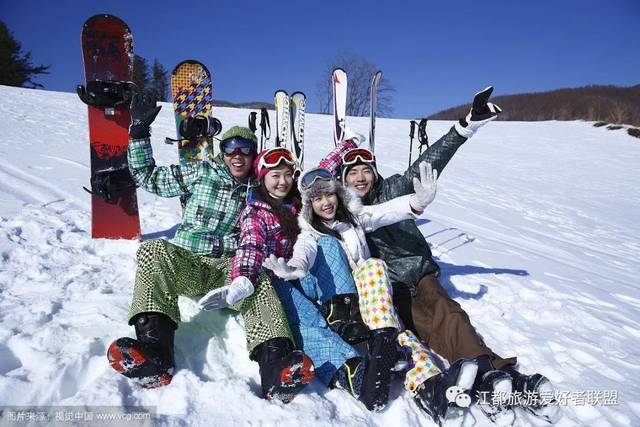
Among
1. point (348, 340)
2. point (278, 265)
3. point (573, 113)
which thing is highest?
point (573, 113)

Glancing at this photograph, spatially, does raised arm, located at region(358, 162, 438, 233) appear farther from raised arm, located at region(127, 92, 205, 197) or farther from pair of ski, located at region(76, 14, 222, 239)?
pair of ski, located at region(76, 14, 222, 239)

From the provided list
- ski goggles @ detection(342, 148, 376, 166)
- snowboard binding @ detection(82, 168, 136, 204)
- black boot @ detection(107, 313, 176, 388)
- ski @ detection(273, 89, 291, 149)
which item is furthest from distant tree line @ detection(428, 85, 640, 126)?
black boot @ detection(107, 313, 176, 388)

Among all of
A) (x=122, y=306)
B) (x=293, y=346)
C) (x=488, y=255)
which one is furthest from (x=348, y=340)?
(x=488, y=255)

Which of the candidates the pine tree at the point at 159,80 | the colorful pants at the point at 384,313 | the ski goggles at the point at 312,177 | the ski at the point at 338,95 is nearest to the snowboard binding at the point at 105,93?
the ski goggles at the point at 312,177

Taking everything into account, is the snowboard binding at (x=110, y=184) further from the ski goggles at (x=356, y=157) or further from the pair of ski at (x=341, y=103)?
the pair of ski at (x=341, y=103)

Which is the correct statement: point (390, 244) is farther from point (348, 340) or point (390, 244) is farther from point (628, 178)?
point (628, 178)

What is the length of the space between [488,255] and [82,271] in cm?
A: 427

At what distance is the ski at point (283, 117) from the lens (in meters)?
6.40

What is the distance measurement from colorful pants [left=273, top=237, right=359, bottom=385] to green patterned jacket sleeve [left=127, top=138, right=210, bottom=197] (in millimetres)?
1046

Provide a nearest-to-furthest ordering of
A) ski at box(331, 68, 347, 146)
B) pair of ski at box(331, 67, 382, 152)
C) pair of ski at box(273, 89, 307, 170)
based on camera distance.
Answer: pair of ski at box(331, 67, 382, 152)
ski at box(331, 68, 347, 146)
pair of ski at box(273, 89, 307, 170)

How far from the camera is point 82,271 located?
2.82m

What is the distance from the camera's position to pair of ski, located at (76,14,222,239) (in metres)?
3.54

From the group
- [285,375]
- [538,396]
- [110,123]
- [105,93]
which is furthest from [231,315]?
[105,93]

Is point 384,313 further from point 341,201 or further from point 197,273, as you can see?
point 197,273
